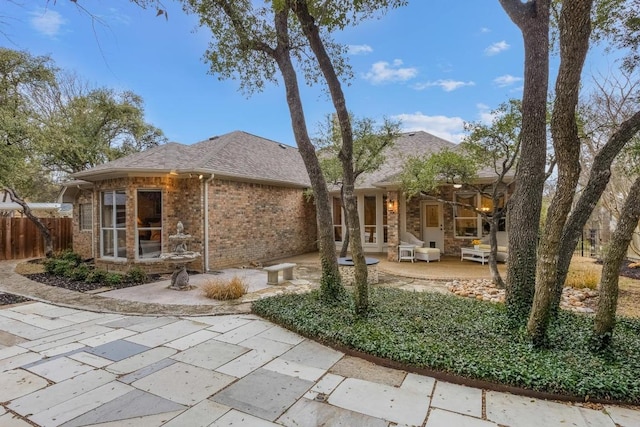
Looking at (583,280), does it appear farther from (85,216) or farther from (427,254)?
(85,216)

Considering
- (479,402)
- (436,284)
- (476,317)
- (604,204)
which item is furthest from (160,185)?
(604,204)

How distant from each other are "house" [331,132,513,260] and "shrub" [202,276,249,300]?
6271mm

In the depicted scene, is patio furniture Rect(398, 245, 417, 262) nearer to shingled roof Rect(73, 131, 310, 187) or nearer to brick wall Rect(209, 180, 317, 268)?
brick wall Rect(209, 180, 317, 268)

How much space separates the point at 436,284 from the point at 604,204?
9.52 metres

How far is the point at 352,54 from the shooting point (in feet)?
22.0

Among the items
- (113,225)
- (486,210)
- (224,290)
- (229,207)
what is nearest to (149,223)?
(113,225)

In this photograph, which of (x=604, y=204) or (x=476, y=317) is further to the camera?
(x=604, y=204)

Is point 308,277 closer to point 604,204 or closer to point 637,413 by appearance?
point 637,413

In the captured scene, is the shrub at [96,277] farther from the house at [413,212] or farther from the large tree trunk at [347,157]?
the house at [413,212]

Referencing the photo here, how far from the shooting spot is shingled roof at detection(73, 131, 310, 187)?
9328 millimetres

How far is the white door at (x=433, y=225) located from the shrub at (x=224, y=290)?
8515 mm

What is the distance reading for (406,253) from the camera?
38.0ft

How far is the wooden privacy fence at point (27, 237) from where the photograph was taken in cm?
1291

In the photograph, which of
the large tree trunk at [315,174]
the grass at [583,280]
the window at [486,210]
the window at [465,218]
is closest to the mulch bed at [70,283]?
the large tree trunk at [315,174]
